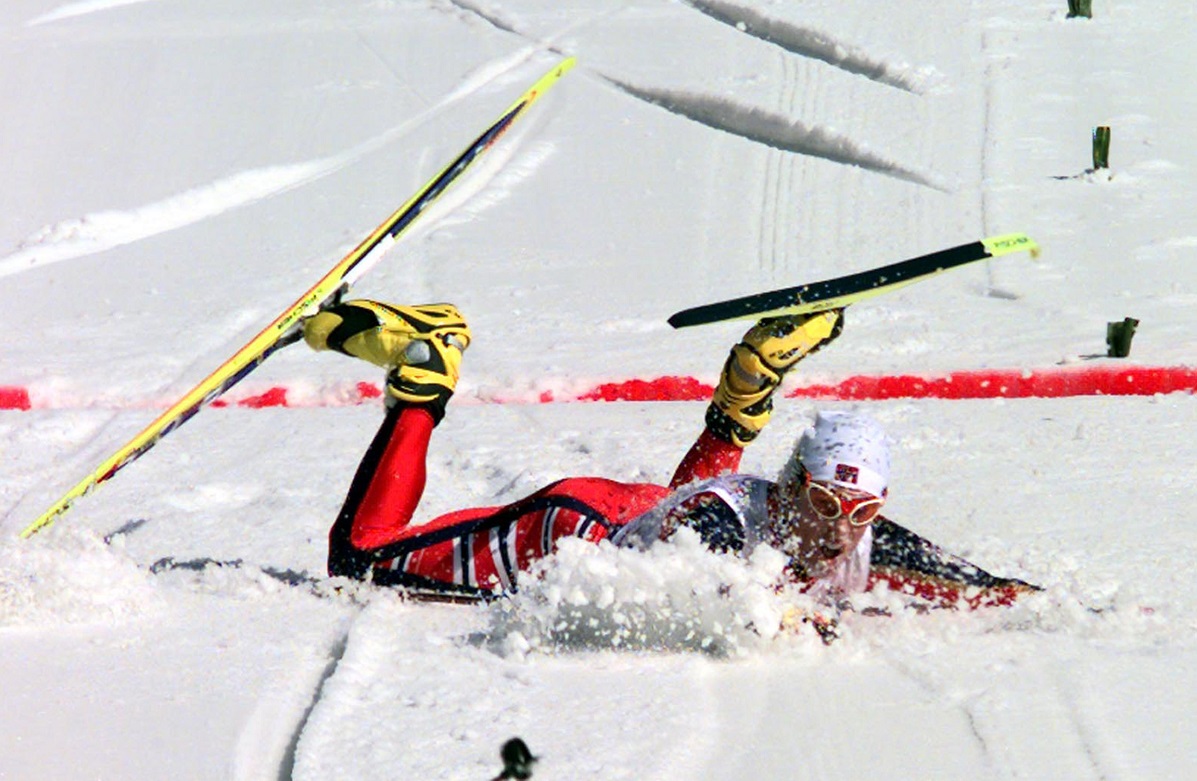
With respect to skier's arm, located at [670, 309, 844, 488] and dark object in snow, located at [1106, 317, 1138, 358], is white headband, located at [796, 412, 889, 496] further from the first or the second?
dark object in snow, located at [1106, 317, 1138, 358]

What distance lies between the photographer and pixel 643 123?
8500mm

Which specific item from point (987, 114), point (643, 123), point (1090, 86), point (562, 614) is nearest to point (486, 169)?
point (643, 123)

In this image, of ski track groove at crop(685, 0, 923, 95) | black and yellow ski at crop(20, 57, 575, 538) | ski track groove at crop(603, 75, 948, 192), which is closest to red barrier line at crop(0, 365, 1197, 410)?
black and yellow ski at crop(20, 57, 575, 538)

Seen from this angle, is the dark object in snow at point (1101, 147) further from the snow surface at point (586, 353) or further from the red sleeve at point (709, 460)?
the red sleeve at point (709, 460)

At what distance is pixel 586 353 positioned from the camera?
20.6ft

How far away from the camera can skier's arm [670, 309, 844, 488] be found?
418 centimetres

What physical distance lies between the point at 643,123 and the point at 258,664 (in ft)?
17.5

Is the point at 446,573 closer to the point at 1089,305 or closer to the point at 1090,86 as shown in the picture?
the point at 1089,305

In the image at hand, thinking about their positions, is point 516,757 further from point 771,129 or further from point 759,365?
point 771,129

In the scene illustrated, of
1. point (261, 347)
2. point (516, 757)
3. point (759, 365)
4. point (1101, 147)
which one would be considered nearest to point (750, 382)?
point (759, 365)

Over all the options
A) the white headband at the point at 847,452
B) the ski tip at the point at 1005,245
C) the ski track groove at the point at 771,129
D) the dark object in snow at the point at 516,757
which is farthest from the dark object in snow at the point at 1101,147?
the dark object in snow at the point at 516,757

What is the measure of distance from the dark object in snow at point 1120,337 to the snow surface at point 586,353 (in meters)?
0.15

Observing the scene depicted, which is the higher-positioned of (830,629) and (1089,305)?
(1089,305)

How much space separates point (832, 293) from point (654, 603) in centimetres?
94
